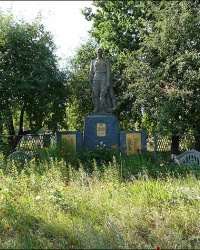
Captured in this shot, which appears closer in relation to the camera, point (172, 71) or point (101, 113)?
point (101, 113)

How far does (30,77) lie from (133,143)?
15.0 feet

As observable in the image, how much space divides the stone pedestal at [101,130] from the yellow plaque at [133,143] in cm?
35

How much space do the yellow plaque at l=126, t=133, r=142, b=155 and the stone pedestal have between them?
352 millimetres

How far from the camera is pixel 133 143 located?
10133 millimetres

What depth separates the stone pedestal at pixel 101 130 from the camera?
33.5ft

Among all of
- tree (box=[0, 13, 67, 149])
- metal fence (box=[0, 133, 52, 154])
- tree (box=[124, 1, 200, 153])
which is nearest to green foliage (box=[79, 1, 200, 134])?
tree (box=[124, 1, 200, 153])

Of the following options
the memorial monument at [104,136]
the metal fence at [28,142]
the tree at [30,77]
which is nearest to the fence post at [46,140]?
the metal fence at [28,142]

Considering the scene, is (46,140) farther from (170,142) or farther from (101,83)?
(170,142)

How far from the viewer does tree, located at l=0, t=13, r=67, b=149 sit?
11.1 meters

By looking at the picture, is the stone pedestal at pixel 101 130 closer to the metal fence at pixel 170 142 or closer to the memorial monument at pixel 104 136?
the memorial monument at pixel 104 136

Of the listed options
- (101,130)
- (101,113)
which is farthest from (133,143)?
(101,113)

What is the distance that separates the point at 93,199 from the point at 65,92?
8.89 meters

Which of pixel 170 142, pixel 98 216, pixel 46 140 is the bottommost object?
pixel 98 216

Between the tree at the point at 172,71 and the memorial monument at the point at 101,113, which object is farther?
the tree at the point at 172,71
